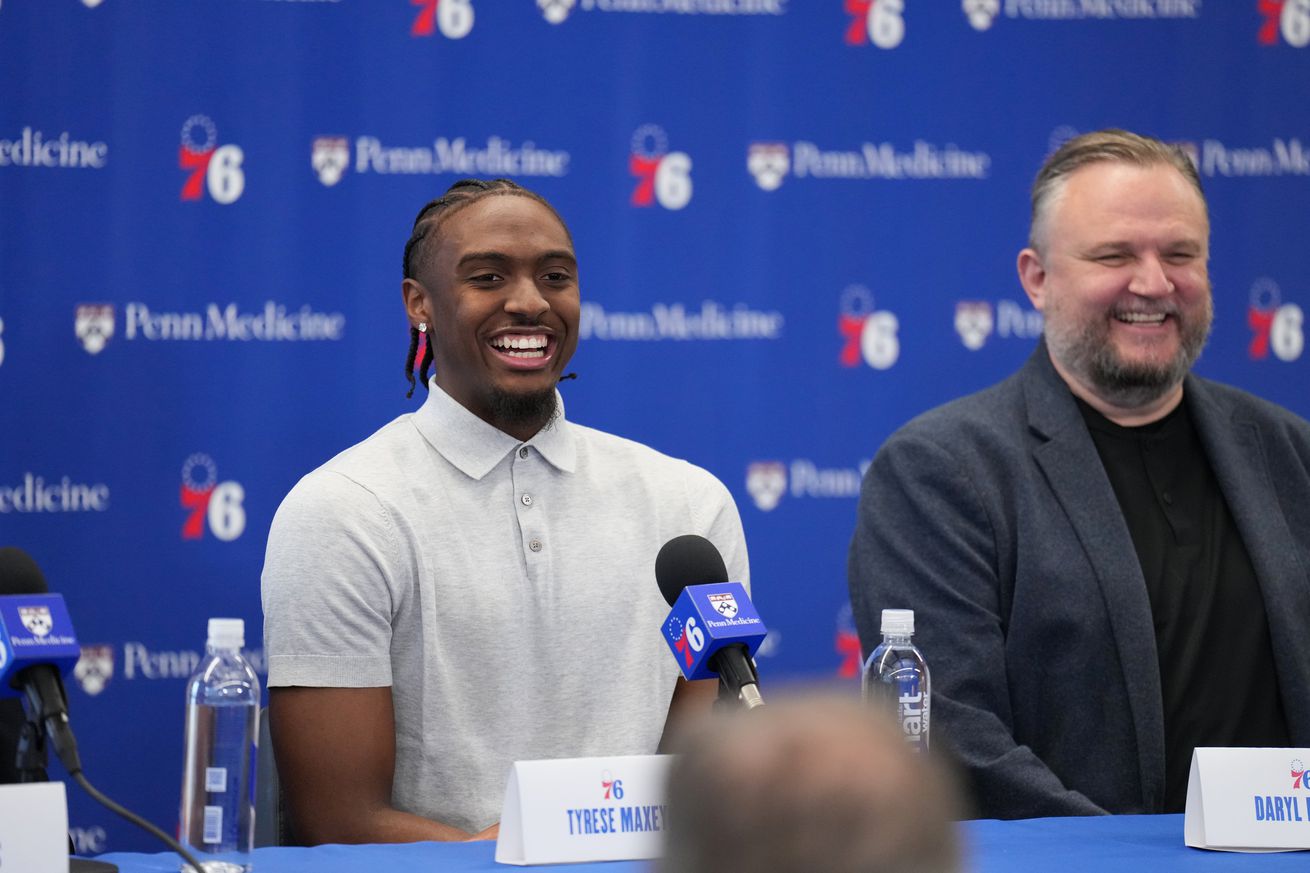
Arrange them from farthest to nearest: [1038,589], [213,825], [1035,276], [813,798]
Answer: [1035,276] → [1038,589] → [213,825] → [813,798]

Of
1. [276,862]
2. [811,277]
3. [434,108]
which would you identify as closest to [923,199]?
[811,277]

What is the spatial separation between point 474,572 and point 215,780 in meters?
0.79

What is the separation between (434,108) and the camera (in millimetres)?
4020

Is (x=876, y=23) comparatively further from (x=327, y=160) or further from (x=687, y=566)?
(x=687, y=566)

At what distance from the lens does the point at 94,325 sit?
12.5ft

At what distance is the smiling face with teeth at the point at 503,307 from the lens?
261 centimetres

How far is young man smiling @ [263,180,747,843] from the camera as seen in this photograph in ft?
7.52

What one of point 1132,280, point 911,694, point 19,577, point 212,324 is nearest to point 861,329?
point 1132,280

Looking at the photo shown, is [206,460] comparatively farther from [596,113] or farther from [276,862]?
[276,862]

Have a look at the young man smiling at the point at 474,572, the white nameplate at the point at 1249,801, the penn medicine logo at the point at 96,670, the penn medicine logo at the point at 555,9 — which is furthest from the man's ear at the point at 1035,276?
the penn medicine logo at the point at 96,670

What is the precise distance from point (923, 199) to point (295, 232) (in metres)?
1.76

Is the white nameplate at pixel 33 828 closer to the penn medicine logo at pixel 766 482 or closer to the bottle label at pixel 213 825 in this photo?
the bottle label at pixel 213 825

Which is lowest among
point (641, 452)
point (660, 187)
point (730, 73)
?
point (641, 452)

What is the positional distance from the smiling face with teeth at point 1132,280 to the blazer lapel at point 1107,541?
11 cm
